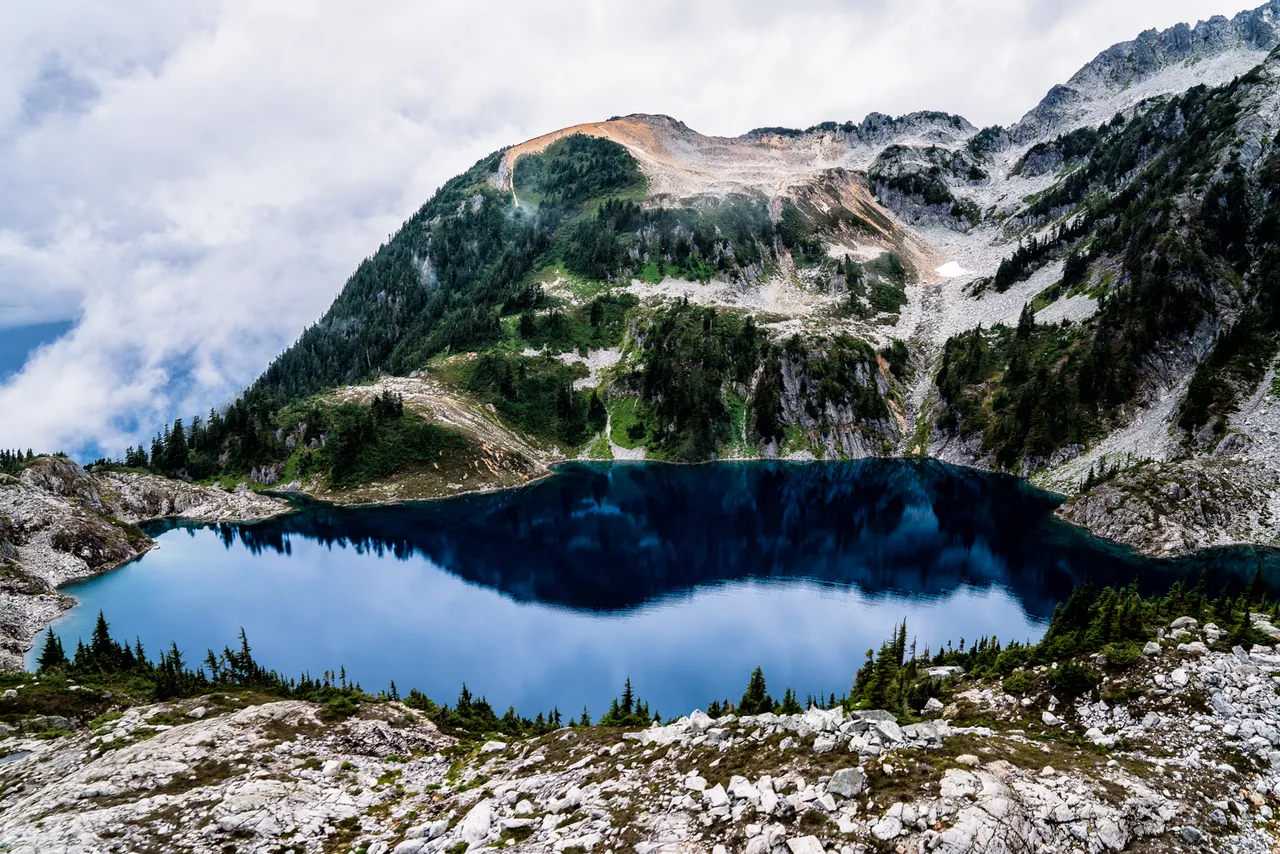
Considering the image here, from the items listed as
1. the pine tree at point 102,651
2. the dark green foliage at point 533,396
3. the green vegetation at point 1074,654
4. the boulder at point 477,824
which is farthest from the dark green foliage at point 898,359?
the boulder at point 477,824

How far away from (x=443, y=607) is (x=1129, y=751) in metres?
63.1

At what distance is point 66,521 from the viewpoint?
83.6 meters

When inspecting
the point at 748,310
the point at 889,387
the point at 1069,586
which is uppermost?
the point at 748,310

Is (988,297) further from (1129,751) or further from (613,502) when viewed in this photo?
(1129,751)

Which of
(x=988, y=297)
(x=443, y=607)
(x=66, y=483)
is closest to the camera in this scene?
(x=443, y=607)

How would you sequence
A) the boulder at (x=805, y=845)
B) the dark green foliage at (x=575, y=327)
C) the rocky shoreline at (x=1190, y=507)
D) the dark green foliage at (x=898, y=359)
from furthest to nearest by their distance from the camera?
1. the dark green foliage at (x=575, y=327)
2. the dark green foliage at (x=898, y=359)
3. the rocky shoreline at (x=1190, y=507)
4. the boulder at (x=805, y=845)

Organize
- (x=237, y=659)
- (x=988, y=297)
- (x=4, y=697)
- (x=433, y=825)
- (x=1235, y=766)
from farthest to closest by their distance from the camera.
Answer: (x=988, y=297) < (x=237, y=659) < (x=4, y=697) < (x=433, y=825) < (x=1235, y=766)

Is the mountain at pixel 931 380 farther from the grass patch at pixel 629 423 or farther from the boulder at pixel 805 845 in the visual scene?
the boulder at pixel 805 845

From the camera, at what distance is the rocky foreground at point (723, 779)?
616 inches

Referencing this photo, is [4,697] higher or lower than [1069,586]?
higher

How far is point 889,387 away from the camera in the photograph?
557 feet

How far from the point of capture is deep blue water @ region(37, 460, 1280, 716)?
54.4 meters

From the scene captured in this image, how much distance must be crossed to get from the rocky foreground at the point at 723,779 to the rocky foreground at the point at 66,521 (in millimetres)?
45032

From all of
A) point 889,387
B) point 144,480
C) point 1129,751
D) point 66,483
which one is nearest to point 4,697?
point 1129,751
